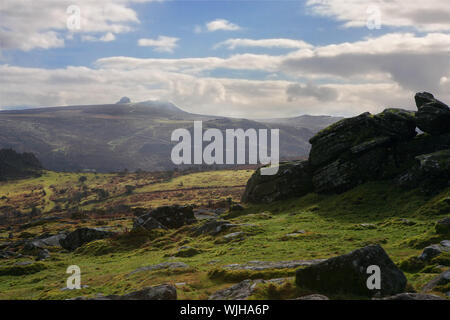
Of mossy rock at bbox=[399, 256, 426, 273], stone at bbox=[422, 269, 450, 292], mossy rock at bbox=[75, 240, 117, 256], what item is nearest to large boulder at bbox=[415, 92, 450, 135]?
mossy rock at bbox=[399, 256, 426, 273]

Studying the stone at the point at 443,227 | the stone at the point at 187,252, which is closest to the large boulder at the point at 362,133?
the stone at the point at 443,227

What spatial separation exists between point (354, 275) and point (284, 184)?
41.2 metres

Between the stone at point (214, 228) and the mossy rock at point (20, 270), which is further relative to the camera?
the stone at point (214, 228)

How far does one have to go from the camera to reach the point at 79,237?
52156 mm

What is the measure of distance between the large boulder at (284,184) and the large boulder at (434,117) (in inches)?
697

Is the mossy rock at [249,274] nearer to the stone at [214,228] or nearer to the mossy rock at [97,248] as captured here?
the stone at [214,228]

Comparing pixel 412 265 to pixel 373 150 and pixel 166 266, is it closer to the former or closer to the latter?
pixel 166 266

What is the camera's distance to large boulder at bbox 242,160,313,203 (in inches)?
2276

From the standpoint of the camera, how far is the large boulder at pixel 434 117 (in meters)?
48.7

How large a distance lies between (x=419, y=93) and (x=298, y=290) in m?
46.5

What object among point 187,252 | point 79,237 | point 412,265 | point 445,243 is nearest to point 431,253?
point 412,265
